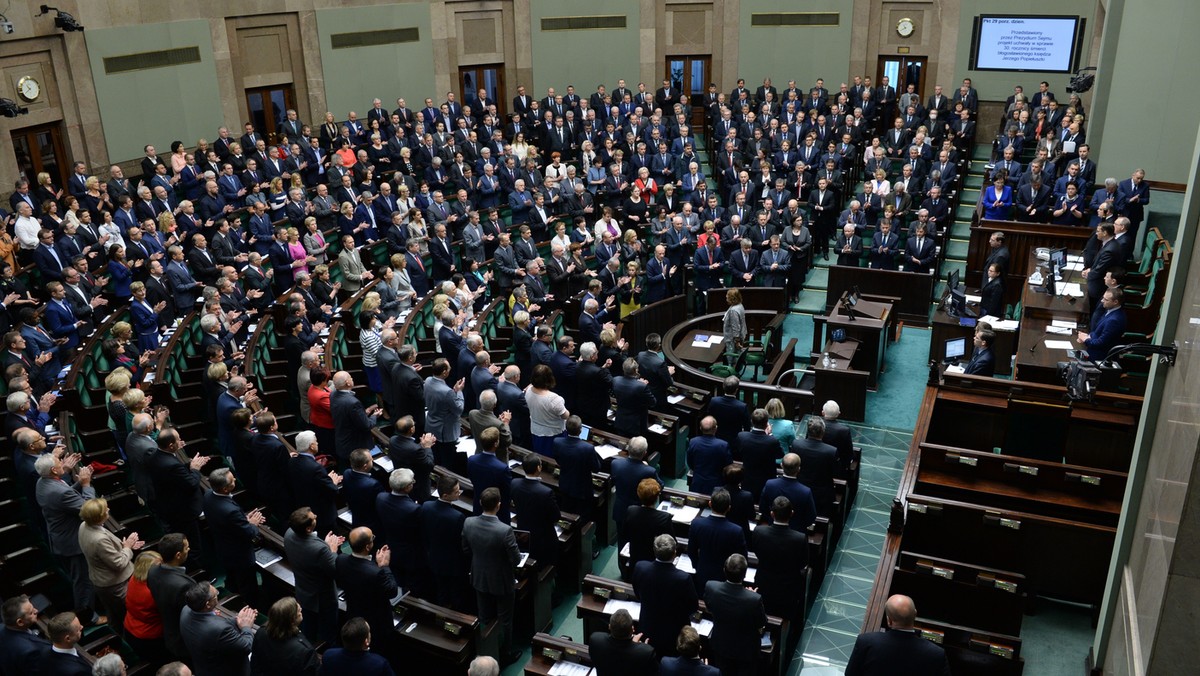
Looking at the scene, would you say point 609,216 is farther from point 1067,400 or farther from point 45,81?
point 45,81

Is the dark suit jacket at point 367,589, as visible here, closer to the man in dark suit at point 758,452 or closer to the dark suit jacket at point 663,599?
the dark suit jacket at point 663,599

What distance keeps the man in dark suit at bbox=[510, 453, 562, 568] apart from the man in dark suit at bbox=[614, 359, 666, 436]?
2.03 m

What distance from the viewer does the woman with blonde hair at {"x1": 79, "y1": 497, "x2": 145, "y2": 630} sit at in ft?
20.9

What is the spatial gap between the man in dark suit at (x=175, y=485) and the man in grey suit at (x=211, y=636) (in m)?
1.87

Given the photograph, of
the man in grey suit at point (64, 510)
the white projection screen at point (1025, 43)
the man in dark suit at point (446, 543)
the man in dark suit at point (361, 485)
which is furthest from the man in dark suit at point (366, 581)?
the white projection screen at point (1025, 43)

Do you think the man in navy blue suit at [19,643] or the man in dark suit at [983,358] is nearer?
the man in navy blue suit at [19,643]

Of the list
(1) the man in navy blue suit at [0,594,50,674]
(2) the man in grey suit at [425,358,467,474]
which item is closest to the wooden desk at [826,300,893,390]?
(2) the man in grey suit at [425,358,467,474]

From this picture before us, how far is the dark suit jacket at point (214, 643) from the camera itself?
5.46m

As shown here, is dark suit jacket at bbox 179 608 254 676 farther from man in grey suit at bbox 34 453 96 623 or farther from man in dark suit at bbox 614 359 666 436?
man in dark suit at bbox 614 359 666 436

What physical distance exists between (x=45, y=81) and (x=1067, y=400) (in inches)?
574

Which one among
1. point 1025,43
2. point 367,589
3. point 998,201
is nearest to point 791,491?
point 367,589

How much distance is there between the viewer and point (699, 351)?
11.5 m

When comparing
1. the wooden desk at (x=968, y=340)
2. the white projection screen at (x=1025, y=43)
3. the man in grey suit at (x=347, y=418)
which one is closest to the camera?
the man in grey suit at (x=347, y=418)

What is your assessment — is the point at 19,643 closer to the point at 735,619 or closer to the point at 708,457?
the point at 735,619
